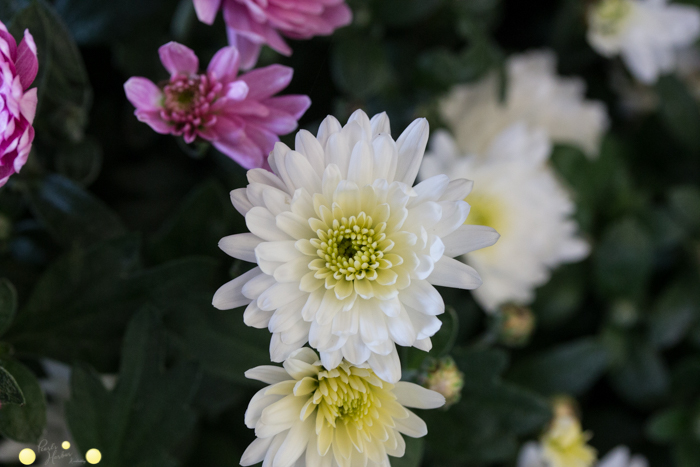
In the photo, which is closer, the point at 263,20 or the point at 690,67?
the point at 263,20

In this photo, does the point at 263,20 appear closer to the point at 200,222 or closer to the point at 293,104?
the point at 293,104

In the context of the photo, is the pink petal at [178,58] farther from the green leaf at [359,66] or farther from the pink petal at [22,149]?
the green leaf at [359,66]

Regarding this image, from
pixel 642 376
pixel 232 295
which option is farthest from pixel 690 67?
pixel 232 295

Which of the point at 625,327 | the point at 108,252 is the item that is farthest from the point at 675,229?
the point at 108,252

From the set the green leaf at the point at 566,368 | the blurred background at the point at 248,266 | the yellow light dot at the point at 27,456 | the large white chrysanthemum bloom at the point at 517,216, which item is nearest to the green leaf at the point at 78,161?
the blurred background at the point at 248,266

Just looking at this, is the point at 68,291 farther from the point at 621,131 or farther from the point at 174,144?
the point at 621,131

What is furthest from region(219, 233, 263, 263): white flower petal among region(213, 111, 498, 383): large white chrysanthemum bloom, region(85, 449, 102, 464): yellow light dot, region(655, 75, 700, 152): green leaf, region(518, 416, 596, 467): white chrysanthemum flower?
region(655, 75, 700, 152): green leaf
